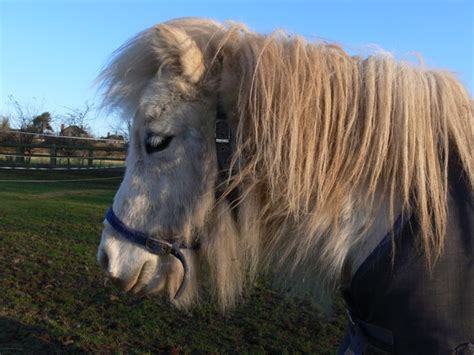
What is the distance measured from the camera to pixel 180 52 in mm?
1657

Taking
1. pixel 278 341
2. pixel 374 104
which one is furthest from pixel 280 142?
pixel 278 341

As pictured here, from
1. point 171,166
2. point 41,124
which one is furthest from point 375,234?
point 41,124

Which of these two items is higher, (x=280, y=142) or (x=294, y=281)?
(x=280, y=142)

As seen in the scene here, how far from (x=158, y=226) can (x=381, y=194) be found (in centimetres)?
78

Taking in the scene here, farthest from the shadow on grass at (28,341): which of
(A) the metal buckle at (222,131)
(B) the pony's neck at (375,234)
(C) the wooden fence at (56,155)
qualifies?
(C) the wooden fence at (56,155)

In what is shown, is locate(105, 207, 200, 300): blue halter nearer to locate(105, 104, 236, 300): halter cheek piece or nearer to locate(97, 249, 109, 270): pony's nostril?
locate(105, 104, 236, 300): halter cheek piece

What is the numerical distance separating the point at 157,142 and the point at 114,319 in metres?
3.17

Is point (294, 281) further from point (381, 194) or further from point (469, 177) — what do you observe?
point (469, 177)

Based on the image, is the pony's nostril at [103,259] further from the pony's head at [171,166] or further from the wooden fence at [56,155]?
the wooden fence at [56,155]

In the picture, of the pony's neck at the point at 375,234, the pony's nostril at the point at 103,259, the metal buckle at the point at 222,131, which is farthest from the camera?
the pony's nostril at the point at 103,259

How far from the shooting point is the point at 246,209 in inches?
64.4

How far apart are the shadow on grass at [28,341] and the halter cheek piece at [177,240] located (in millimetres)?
2501

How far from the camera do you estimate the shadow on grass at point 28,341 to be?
3.72m

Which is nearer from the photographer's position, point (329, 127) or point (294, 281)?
point (329, 127)
